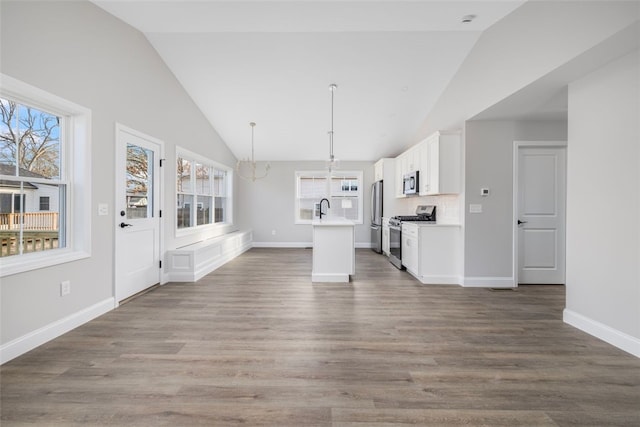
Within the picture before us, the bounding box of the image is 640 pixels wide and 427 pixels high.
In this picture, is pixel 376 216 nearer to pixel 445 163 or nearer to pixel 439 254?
pixel 439 254

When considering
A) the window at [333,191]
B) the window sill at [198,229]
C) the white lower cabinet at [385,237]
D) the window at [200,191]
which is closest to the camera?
the window sill at [198,229]

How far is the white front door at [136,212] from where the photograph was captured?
3.32m

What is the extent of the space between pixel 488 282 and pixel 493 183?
4.65 feet

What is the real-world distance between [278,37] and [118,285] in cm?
369

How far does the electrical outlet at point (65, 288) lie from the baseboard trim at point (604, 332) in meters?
4.77

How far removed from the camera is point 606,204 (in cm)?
247

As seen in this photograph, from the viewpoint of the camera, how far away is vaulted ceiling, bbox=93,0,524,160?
3.06 m

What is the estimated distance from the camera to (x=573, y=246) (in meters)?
2.80

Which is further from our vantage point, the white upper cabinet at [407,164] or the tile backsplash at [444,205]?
the white upper cabinet at [407,164]

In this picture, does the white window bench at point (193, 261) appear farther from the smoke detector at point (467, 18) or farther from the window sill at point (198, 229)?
the smoke detector at point (467, 18)

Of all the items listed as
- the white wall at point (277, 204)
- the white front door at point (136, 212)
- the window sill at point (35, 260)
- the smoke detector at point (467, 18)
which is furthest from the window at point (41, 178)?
the white wall at point (277, 204)

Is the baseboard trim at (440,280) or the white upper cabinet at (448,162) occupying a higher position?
the white upper cabinet at (448,162)

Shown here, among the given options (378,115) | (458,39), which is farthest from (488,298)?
(378,115)

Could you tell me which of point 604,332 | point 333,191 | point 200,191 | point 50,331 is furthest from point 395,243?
point 50,331
